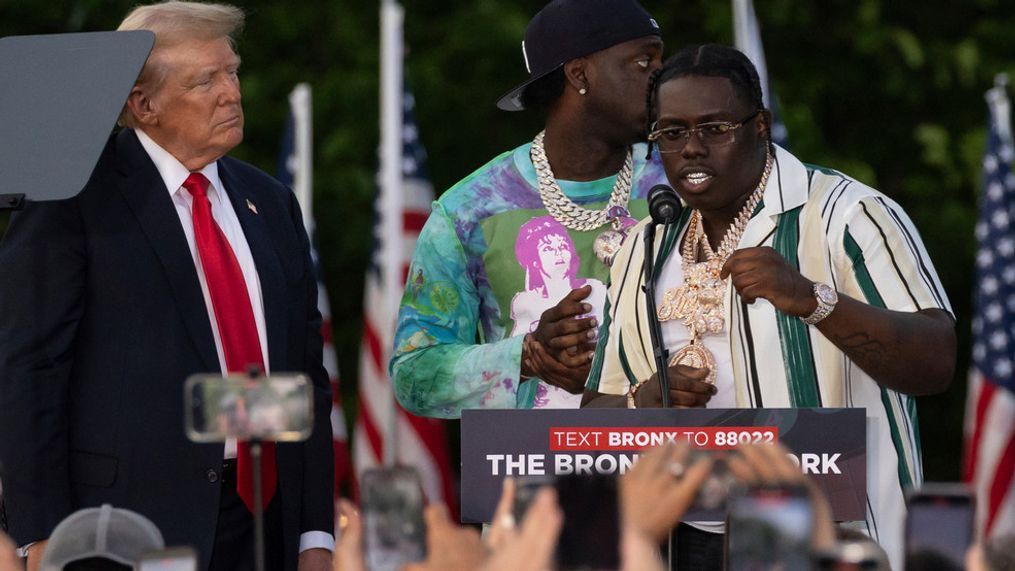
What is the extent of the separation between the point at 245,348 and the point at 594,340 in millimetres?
805

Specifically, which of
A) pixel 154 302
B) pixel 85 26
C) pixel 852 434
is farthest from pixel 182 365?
pixel 85 26

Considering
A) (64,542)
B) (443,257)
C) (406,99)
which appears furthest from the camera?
(406,99)

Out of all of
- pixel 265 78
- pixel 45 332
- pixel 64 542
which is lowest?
pixel 64 542

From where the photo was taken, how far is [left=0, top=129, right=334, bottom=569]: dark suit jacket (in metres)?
4.00

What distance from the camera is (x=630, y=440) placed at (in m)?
3.23

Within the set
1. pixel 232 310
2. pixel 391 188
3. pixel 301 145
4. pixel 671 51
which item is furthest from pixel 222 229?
pixel 671 51

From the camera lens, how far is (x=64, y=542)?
99.3 inches

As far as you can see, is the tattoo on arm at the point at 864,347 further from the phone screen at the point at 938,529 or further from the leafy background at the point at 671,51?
the leafy background at the point at 671,51

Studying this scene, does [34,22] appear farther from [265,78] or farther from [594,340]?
[594,340]

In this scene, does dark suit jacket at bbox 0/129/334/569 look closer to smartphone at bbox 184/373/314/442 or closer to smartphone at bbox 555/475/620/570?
smartphone at bbox 184/373/314/442

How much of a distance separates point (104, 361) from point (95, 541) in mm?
1581

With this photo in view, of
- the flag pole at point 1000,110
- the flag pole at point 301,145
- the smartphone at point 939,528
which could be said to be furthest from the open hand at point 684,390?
the flag pole at point 301,145

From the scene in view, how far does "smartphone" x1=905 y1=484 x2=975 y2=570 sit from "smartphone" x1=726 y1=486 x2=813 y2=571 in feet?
0.56

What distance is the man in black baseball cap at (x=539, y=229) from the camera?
4.58 m
